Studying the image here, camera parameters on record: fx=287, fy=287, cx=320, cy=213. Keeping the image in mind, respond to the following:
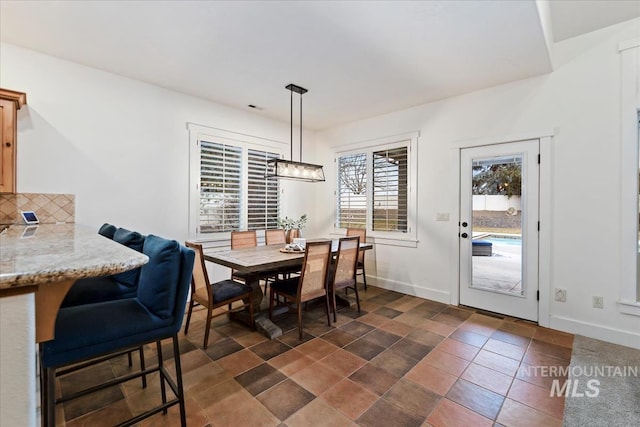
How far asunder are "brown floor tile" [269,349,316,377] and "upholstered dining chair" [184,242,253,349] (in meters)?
0.67

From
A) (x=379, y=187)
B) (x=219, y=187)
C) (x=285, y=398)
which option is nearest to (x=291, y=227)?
(x=219, y=187)

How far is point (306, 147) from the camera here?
5.36m

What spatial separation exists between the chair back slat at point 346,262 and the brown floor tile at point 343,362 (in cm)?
84

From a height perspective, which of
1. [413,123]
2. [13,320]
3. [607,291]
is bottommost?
[607,291]

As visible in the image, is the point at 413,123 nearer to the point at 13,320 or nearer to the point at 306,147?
the point at 306,147

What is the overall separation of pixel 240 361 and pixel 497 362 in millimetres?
2127

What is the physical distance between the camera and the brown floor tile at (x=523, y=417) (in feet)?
5.61

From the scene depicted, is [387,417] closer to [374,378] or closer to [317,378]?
[374,378]

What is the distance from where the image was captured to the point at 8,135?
8.16 ft

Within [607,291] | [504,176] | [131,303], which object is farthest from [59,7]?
[607,291]

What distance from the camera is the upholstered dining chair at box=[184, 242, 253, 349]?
2.58 m

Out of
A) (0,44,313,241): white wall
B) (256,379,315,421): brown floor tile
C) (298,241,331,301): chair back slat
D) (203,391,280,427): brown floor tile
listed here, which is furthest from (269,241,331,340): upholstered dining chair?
(0,44,313,241): white wall

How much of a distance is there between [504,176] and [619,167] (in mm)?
944

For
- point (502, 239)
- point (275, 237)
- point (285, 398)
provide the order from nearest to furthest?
point (285, 398)
point (502, 239)
point (275, 237)
